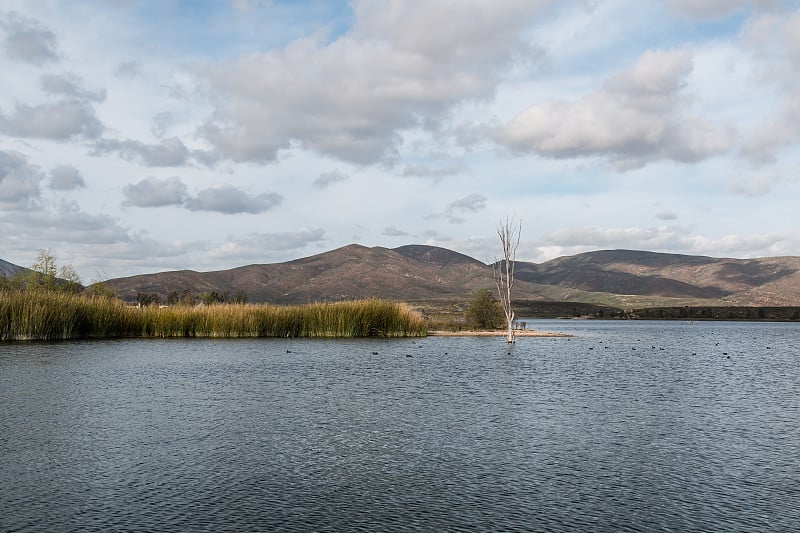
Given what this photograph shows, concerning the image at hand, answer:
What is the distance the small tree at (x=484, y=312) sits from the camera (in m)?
67.1

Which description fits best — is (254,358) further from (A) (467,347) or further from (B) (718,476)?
(B) (718,476)

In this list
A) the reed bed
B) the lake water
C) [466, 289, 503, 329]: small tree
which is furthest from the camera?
[466, 289, 503, 329]: small tree

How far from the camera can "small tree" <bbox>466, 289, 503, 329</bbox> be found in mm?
67062

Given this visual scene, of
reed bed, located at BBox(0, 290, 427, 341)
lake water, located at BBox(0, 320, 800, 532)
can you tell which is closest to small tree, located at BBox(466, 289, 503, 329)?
reed bed, located at BBox(0, 290, 427, 341)

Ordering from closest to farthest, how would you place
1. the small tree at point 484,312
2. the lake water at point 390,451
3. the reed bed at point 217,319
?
the lake water at point 390,451 → the reed bed at point 217,319 → the small tree at point 484,312

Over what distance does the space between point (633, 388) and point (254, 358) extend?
711 inches

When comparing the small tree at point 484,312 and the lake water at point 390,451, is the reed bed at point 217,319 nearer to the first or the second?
the small tree at point 484,312

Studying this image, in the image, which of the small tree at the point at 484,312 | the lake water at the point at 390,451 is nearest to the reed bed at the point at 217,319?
the small tree at the point at 484,312

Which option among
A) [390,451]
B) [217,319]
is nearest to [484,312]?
[217,319]

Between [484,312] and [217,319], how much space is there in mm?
29121

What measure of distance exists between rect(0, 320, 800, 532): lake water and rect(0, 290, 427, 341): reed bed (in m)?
19.9

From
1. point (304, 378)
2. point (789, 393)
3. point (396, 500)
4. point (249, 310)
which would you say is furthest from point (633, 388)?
point (249, 310)

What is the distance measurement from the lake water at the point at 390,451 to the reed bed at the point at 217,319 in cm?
1988

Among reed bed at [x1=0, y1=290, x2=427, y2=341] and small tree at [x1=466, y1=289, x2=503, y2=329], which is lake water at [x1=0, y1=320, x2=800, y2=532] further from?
small tree at [x1=466, y1=289, x2=503, y2=329]
